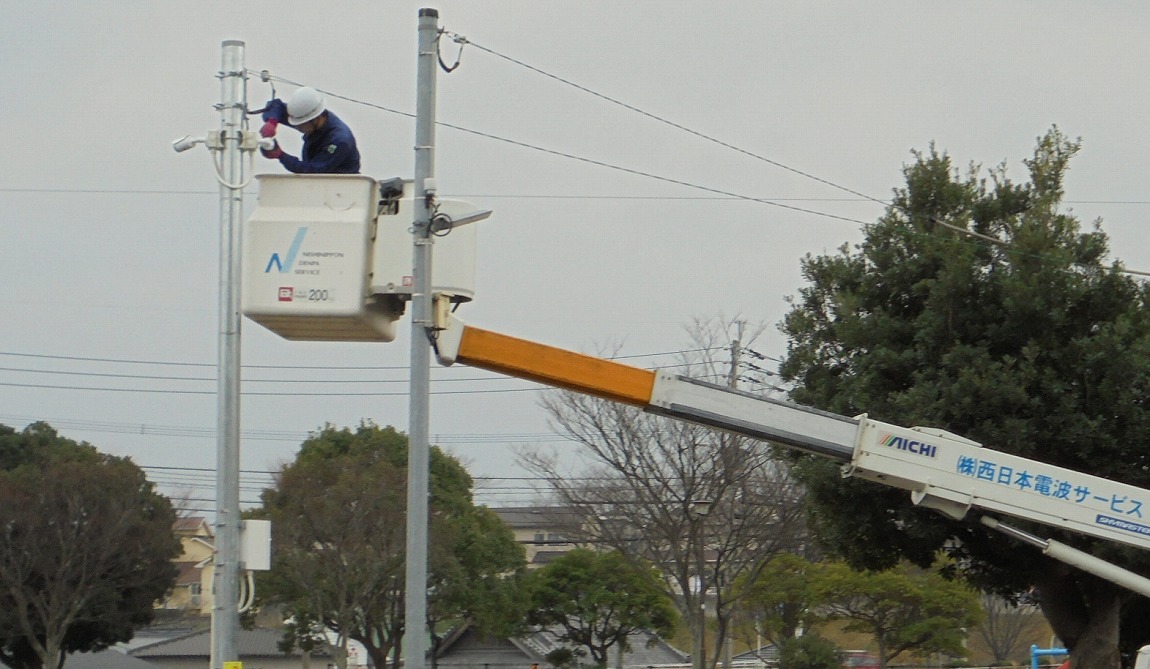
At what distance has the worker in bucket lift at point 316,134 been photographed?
718 centimetres

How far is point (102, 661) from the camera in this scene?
5106 centimetres

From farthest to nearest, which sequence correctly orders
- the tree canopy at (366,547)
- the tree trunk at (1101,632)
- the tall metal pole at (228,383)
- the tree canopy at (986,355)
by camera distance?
1. the tree canopy at (366,547)
2. the tree trunk at (1101,632)
3. the tree canopy at (986,355)
4. the tall metal pole at (228,383)

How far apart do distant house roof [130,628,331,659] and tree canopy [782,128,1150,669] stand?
45.9 meters

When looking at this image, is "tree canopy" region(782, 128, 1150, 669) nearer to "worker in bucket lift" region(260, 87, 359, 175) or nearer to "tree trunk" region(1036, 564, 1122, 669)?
"tree trunk" region(1036, 564, 1122, 669)

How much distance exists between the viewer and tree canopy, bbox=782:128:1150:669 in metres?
16.0

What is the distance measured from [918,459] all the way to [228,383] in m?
5.77

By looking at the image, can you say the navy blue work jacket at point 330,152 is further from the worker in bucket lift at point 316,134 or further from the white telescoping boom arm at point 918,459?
the white telescoping boom arm at point 918,459

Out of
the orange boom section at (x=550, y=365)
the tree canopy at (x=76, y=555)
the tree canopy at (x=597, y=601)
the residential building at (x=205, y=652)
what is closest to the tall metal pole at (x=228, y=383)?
the orange boom section at (x=550, y=365)

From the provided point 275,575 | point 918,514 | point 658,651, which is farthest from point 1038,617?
point 918,514

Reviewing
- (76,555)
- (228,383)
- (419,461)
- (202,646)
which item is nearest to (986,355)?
(228,383)

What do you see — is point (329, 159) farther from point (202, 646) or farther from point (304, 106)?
→ point (202, 646)

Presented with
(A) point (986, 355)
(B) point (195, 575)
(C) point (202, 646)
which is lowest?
(C) point (202, 646)

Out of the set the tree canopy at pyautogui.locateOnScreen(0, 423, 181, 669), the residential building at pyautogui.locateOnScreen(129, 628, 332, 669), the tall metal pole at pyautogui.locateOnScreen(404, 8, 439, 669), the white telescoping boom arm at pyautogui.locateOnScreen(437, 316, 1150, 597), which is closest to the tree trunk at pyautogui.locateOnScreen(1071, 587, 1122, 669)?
the white telescoping boom arm at pyautogui.locateOnScreen(437, 316, 1150, 597)

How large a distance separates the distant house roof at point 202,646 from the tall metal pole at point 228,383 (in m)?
50.0
